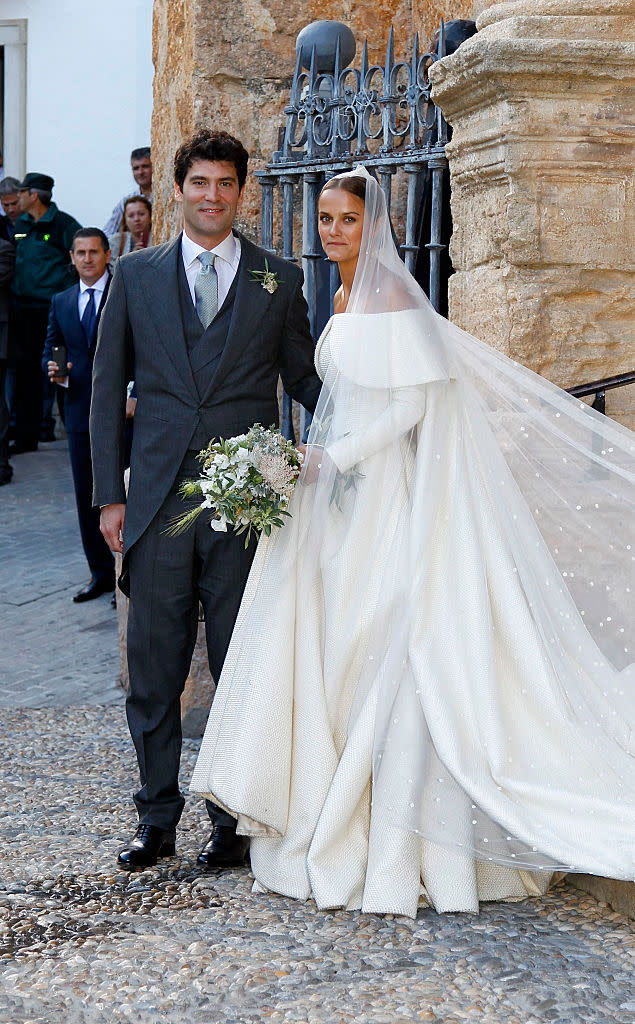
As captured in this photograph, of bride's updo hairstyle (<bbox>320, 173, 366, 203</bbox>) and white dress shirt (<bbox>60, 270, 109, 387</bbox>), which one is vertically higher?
bride's updo hairstyle (<bbox>320, 173, 366, 203</bbox>)

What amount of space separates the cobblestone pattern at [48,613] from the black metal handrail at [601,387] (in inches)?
114

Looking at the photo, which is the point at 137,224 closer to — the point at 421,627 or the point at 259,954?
the point at 421,627

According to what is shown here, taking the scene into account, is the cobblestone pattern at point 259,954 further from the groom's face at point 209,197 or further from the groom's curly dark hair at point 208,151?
the groom's curly dark hair at point 208,151

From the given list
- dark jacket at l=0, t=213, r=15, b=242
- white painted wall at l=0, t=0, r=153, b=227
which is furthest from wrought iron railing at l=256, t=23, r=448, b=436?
white painted wall at l=0, t=0, r=153, b=227

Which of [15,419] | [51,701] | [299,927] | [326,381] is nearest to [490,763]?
[299,927]

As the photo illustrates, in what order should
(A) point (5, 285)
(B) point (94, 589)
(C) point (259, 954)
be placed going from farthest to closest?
(A) point (5, 285) → (B) point (94, 589) → (C) point (259, 954)

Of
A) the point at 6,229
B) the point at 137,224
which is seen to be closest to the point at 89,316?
the point at 137,224

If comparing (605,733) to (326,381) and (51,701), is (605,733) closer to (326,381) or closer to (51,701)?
(326,381)

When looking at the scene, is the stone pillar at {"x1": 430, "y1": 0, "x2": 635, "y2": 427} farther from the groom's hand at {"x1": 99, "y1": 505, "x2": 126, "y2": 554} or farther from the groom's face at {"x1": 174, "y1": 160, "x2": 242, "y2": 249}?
the groom's hand at {"x1": 99, "y1": 505, "x2": 126, "y2": 554}

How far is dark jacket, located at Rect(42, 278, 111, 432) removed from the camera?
7418 millimetres

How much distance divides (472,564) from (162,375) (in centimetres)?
105

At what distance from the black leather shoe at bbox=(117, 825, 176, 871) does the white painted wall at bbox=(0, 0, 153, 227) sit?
27.4ft

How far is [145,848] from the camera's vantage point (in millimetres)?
3934

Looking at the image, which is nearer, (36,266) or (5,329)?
(5,329)
